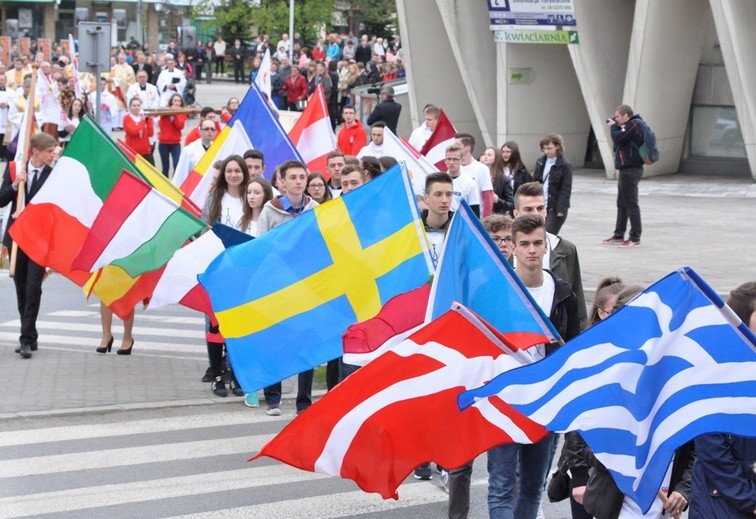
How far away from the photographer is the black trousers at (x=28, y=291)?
13.0 metres

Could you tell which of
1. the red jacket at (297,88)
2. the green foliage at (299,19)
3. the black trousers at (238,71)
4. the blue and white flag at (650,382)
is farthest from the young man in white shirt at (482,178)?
the green foliage at (299,19)

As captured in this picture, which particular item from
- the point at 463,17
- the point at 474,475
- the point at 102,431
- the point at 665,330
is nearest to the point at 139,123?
the point at 463,17

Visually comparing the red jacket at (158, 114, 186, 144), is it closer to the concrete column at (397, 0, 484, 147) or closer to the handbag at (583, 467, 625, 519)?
the concrete column at (397, 0, 484, 147)

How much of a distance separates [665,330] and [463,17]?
87.8ft

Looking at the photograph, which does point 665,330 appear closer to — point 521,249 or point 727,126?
point 521,249

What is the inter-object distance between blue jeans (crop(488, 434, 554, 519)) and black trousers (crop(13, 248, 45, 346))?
6.70 m

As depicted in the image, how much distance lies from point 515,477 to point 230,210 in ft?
16.3

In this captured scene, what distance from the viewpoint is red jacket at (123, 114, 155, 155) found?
81.0 feet

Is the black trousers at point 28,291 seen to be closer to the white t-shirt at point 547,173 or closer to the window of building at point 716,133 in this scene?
the white t-shirt at point 547,173

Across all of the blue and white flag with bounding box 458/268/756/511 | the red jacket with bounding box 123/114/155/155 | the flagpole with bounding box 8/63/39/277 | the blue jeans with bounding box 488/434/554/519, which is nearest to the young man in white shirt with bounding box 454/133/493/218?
the flagpole with bounding box 8/63/39/277

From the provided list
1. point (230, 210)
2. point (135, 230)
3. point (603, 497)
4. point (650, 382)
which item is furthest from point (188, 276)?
point (650, 382)

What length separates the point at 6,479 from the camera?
9062 millimetres

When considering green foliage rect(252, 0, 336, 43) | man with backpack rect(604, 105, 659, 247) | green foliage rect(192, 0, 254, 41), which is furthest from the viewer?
green foliage rect(192, 0, 254, 41)

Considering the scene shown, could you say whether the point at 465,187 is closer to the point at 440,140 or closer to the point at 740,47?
the point at 440,140
